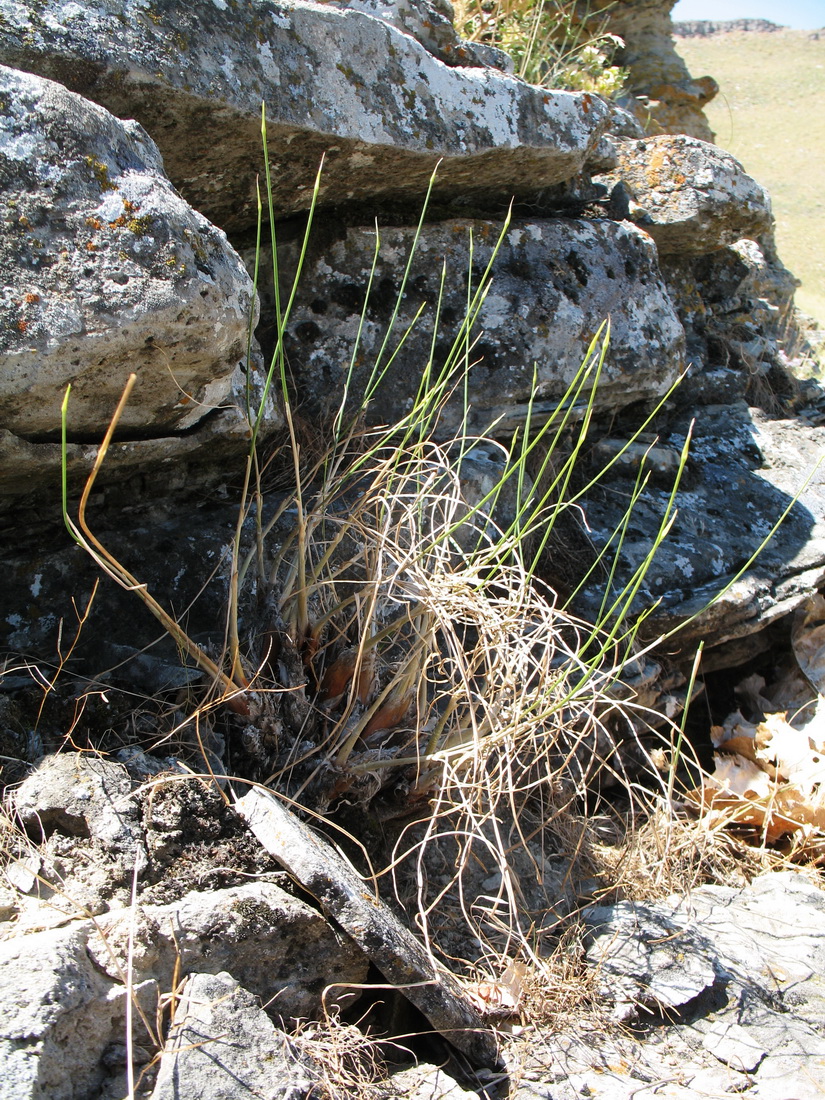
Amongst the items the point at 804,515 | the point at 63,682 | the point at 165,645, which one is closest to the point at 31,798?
the point at 63,682

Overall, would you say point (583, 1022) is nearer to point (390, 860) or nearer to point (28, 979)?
point (390, 860)

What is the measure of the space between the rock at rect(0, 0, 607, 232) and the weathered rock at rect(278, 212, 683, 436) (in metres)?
0.20

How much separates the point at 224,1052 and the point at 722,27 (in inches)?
1158

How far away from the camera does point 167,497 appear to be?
2133 millimetres

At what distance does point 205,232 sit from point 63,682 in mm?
1001

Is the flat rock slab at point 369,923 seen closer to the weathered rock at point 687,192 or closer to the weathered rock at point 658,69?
the weathered rock at point 687,192

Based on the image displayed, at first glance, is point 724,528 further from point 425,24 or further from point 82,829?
point 82,829

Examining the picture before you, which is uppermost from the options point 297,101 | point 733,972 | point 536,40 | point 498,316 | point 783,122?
point 783,122

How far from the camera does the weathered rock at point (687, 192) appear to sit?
334 centimetres

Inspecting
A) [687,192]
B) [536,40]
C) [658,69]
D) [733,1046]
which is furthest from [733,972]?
[658,69]

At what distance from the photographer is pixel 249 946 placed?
1.38 m

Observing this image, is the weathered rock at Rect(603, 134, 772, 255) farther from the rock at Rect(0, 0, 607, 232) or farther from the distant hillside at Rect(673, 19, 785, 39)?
the distant hillside at Rect(673, 19, 785, 39)

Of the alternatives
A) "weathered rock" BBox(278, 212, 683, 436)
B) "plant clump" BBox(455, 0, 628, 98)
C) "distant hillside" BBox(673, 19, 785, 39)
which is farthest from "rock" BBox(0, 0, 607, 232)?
"distant hillside" BBox(673, 19, 785, 39)

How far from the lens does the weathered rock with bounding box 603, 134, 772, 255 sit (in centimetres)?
334
